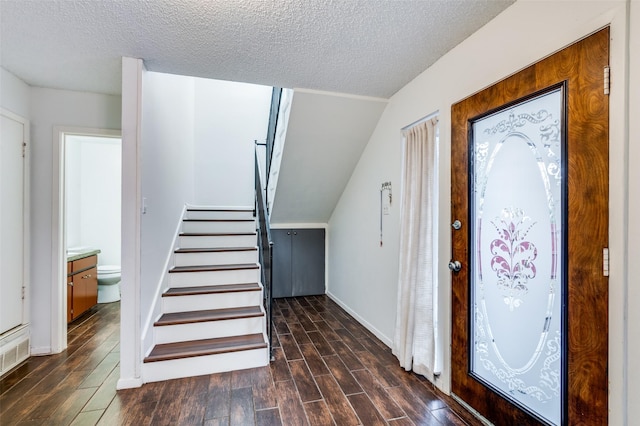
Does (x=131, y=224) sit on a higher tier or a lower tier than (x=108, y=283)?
higher

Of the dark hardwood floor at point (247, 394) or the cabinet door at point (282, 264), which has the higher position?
the cabinet door at point (282, 264)

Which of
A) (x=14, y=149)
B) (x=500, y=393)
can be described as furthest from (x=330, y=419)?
(x=14, y=149)

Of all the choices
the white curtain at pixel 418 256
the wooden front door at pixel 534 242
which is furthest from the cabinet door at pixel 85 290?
the wooden front door at pixel 534 242

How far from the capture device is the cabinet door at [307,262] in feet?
14.9

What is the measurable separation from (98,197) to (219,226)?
2108 mm

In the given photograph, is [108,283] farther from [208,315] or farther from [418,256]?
[418,256]

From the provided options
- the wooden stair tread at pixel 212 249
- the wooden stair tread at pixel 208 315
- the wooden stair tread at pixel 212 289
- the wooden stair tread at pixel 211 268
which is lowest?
the wooden stair tread at pixel 208 315

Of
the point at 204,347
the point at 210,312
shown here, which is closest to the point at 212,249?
the point at 210,312

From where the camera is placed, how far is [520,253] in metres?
1.62

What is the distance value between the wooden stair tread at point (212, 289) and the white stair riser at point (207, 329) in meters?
0.31

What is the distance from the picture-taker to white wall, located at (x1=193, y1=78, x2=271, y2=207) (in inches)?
191

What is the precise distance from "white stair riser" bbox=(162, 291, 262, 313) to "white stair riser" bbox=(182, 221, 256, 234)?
124cm

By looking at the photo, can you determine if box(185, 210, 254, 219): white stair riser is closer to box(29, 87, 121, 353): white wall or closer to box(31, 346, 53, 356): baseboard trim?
box(29, 87, 121, 353): white wall

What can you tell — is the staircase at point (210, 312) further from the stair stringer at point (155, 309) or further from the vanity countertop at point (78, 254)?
the vanity countertop at point (78, 254)
